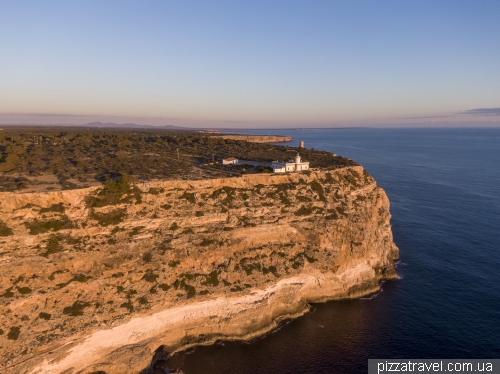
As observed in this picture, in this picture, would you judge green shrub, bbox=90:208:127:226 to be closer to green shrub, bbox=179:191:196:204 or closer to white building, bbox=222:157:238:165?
green shrub, bbox=179:191:196:204

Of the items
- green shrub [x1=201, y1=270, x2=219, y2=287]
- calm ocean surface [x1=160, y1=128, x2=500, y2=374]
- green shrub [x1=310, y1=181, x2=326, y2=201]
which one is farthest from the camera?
green shrub [x1=310, y1=181, x2=326, y2=201]

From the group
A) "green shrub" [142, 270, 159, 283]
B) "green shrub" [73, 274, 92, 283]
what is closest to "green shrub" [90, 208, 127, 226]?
"green shrub" [73, 274, 92, 283]

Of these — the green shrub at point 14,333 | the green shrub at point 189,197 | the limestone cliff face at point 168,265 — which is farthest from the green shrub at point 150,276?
the green shrub at point 14,333

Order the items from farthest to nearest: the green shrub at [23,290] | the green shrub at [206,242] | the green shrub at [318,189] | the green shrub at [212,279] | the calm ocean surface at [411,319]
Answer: the green shrub at [318,189] → the green shrub at [206,242] → the green shrub at [212,279] → the calm ocean surface at [411,319] → the green shrub at [23,290]

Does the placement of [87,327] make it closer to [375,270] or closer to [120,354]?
[120,354]

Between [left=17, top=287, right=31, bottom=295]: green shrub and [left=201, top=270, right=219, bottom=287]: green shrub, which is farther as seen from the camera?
[left=201, top=270, right=219, bottom=287]: green shrub

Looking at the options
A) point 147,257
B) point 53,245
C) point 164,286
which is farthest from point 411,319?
point 53,245

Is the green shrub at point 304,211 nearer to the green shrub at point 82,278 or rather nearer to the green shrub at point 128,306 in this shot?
the green shrub at point 128,306

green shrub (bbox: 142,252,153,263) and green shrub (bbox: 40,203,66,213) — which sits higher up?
green shrub (bbox: 40,203,66,213)

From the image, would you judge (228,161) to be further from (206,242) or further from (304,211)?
(206,242)
